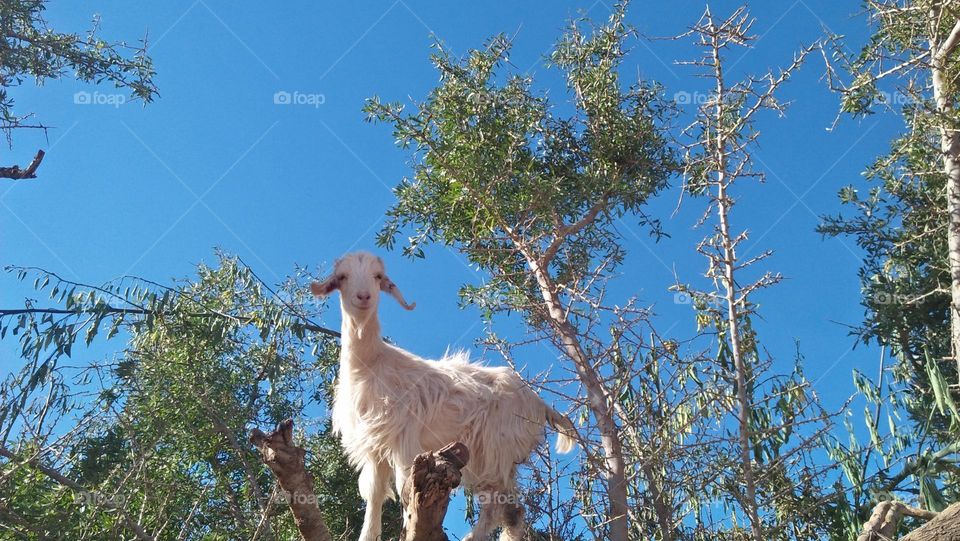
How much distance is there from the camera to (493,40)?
7.36 m

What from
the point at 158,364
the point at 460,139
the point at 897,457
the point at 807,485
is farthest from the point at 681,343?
the point at 158,364

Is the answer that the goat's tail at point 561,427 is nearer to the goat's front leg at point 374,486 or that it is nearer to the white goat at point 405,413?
the white goat at point 405,413

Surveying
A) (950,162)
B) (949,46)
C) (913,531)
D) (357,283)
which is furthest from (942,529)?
(949,46)

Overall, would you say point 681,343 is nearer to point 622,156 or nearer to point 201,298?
point 622,156

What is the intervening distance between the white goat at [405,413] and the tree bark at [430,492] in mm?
1621

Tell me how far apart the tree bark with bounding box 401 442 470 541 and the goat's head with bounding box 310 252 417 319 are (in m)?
2.05

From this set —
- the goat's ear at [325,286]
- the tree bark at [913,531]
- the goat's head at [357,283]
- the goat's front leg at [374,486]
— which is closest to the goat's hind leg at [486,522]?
the goat's front leg at [374,486]

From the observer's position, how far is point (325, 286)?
18.4ft

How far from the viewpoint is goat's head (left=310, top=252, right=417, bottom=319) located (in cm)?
550

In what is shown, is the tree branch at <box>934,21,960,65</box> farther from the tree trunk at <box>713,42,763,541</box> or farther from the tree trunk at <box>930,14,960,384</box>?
the tree trunk at <box>713,42,763,541</box>

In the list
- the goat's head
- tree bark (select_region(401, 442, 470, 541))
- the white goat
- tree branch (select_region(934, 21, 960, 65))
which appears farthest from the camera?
tree branch (select_region(934, 21, 960, 65))

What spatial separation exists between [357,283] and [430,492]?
87.4 inches

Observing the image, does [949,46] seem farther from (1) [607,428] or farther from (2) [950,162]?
(1) [607,428]

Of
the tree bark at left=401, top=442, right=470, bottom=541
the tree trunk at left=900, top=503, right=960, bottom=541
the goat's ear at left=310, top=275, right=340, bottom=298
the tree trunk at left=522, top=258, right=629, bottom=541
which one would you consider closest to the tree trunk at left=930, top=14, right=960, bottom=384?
the tree trunk at left=900, top=503, right=960, bottom=541
